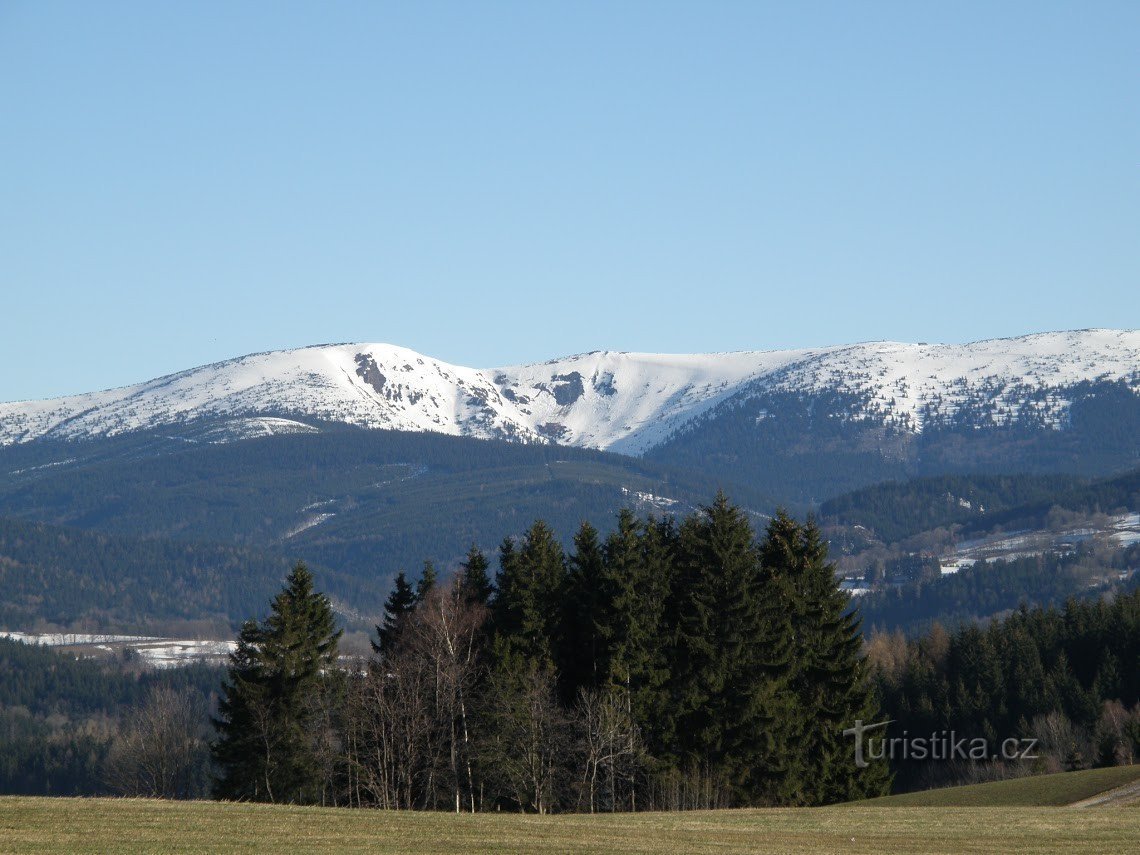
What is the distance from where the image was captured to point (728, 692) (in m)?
74.9

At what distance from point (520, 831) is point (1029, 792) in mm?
34335

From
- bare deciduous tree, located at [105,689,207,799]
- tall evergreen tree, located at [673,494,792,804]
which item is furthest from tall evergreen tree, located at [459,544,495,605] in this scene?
bare deciduous tree, located at [105,689,207,799]

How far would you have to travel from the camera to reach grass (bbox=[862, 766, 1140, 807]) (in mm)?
75062

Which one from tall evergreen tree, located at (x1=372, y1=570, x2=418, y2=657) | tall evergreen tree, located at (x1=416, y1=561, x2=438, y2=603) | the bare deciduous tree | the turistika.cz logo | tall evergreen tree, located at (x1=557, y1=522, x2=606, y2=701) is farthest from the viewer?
the turistika.cz logo

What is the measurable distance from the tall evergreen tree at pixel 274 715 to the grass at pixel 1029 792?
25.8m

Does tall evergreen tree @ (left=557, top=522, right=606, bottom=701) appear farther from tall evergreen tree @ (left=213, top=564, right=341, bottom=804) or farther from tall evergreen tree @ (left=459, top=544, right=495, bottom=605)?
tall evergreen tree @ (left=213, top=564, right=341, bottom=804)

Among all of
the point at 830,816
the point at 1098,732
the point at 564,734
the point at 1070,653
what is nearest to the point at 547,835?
the point at 830,816

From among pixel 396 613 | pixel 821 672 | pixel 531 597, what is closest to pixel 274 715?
pixel 396 613

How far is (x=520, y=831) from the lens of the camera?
173 feet

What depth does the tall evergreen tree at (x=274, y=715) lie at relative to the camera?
7538cm

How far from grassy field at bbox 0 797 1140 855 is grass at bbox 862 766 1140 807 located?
12.2m

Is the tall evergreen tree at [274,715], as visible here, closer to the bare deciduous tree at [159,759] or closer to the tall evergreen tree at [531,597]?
the bare deciduous tree at [159,759]

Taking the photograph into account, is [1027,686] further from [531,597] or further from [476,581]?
[531,597]

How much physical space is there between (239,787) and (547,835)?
1114 inches
